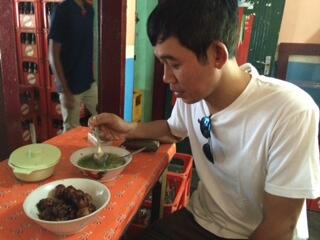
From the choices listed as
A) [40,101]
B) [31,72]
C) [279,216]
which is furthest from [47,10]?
[279,216]

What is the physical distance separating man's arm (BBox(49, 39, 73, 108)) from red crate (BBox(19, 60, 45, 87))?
6cm

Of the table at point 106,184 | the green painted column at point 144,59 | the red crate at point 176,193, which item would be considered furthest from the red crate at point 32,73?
the green painted column at point 144,59

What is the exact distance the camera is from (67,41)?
161 cm

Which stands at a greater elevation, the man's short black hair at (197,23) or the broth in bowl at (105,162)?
the man's short black hair at (197,23)

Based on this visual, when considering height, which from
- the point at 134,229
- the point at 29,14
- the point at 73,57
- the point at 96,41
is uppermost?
the point at 29,14

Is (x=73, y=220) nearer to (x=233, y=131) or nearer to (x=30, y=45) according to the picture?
(x=233, y=131)

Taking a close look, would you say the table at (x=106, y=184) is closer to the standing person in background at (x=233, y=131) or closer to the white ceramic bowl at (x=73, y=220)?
the white ceramic bowl at (x=73, y=220)

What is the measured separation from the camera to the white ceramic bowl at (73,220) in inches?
24.2

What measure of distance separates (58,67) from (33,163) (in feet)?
2.95

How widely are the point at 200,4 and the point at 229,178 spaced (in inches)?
22.0

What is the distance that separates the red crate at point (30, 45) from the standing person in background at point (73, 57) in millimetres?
57

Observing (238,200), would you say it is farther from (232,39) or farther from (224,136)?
(232,39)

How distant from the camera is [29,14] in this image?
4.68 feet

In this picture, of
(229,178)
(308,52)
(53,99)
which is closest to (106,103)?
(53,99)
